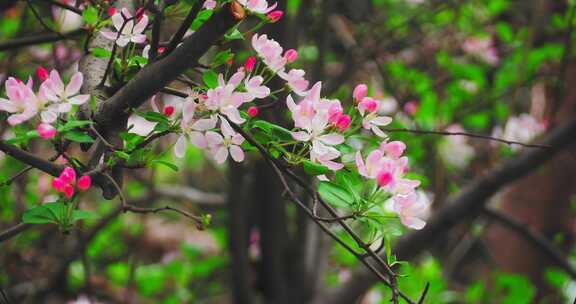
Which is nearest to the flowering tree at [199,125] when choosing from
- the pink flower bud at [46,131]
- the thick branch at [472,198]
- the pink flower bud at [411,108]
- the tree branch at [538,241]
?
the pink flower bud at [46,131]

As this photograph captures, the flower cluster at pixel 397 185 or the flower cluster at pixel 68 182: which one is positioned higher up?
the flower cluster at pixel 397 185

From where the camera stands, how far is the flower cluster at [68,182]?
894mm

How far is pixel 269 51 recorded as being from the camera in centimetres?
99

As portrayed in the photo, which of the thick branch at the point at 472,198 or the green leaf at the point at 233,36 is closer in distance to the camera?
the green leaf at the point at 233,36

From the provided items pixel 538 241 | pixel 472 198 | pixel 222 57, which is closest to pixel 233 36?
pixel 222 57

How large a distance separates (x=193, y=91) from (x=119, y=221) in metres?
2.47

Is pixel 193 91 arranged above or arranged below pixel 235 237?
above

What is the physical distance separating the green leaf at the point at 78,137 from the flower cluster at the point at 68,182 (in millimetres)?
43

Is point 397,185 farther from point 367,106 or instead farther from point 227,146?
point 227,146

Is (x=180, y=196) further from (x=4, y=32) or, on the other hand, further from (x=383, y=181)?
(x=383, y=181)

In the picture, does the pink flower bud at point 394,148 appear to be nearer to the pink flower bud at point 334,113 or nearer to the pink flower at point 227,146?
the pink flower bud at point 334,113

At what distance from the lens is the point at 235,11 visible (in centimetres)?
83

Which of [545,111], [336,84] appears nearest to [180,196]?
[336,84]

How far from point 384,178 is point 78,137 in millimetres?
404
